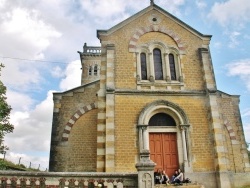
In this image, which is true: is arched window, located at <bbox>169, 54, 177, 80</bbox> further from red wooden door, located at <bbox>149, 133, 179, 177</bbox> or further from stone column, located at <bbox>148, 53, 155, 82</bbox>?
red wooden door, located at <bbox>149, 133, 179, 177</bbox>

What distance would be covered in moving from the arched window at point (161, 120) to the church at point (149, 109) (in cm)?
6

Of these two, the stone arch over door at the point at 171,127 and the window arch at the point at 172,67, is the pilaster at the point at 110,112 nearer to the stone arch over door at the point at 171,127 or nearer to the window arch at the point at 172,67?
the stone arch over door at the point at 171,127

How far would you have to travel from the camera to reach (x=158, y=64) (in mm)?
15984

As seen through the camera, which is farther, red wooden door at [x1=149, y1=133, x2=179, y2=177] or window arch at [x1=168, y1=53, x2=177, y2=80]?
window arch at [x1=168, y1=53, x2=177, y2=80]

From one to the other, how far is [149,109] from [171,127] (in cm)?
160

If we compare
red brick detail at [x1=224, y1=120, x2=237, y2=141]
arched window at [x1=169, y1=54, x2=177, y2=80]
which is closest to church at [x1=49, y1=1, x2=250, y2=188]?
arched window at [x1=169, y1=54, x2=177, y2=80]

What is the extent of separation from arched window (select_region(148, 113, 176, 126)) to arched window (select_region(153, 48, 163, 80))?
235 cm

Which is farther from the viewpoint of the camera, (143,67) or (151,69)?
(143,67)

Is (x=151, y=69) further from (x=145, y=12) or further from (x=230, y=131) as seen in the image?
(x=230, y=131)

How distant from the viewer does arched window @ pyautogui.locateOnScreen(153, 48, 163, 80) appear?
15.7m

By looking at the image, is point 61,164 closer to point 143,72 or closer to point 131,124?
point 131,124

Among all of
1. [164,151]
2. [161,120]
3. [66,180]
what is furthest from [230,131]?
[66,180]

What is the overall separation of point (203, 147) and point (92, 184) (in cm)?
782

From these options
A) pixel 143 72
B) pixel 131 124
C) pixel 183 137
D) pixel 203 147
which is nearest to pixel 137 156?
pixel 131 124
